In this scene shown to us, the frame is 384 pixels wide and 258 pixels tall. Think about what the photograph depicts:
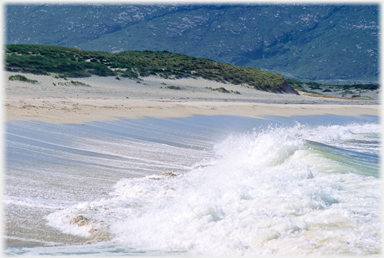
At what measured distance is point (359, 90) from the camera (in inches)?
2346

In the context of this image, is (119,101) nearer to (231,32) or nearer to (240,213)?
(240,213)

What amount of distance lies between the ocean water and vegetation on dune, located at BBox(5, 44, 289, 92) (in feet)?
64.9

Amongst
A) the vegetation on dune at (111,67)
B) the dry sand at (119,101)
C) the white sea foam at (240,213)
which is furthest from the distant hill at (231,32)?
the white sea foam at (240,213)

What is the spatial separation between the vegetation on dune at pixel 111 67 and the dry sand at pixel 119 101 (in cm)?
142

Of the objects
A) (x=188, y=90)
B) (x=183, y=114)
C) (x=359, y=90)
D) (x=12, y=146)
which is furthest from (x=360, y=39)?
(x=12, y=146)

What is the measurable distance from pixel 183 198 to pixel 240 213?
2.99 ft

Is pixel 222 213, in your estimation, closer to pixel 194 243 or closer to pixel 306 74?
pixel 194 243

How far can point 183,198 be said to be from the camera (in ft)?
18.8

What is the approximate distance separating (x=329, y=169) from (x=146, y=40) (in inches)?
5491

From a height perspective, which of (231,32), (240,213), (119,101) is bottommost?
(240,213)

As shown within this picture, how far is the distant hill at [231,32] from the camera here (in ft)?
455

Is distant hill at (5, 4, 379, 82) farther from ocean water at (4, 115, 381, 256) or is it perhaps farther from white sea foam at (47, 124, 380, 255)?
white sea foam at (47, 124, 380, 255)

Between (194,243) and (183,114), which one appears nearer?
(194,243)

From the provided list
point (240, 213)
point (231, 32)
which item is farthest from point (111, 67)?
point (231, 32)
